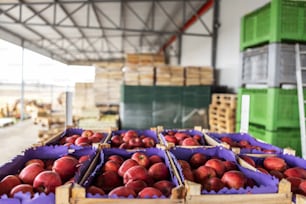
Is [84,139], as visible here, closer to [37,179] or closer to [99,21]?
[37,179]

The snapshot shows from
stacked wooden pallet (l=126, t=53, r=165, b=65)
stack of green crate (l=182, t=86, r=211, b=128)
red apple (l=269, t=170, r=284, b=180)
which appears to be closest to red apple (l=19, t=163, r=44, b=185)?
red apple (l=269, t=170, r=284, b=180)

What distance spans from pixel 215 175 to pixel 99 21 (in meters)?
10.3

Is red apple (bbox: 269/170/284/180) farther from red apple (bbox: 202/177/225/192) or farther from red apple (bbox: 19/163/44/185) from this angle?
red apple (bbox: 19/163/44/185)

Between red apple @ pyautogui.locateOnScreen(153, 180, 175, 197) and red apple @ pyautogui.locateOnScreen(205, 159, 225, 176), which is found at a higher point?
red apple @ pyautogui.locateOnScreen(205, 159, 225, 176)

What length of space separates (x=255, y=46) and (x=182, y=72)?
317cm

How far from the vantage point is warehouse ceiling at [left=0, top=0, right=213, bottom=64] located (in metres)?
8.39

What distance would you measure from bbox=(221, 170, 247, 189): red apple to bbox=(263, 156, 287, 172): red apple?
539mm

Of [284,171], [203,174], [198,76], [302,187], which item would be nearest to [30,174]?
[203,174]

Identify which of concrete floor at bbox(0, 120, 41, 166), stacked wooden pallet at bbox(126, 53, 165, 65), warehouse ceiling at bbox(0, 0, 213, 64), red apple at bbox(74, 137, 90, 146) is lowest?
concrete floor at bbox(0, 120, 41, 166)

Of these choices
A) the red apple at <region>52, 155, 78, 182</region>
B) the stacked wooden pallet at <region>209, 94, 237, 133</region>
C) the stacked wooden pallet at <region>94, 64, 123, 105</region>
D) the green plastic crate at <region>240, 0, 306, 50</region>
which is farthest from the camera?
the stacked wooden pallet at <region>94, 64, 123, 105</region>

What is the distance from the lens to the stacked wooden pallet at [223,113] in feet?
18.8

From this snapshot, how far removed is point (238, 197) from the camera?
52.0 inches

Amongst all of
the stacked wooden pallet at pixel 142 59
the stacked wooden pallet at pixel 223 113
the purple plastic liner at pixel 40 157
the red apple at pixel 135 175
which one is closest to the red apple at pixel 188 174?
the red apple at pixel 135 175

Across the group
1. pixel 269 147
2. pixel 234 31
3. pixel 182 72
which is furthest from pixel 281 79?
pixel 182 72
